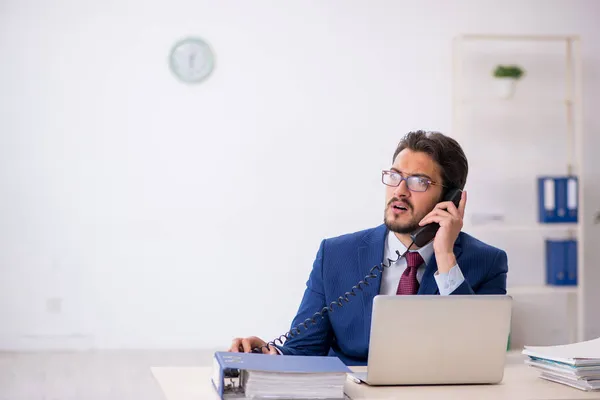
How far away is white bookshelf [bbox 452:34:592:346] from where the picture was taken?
5.83 m

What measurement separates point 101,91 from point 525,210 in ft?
10.2

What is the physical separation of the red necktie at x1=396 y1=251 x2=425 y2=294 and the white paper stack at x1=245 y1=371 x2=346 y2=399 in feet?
2.33

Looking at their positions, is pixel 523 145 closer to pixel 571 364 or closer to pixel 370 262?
pixel 370 262

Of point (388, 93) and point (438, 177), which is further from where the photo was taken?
point (388, 93)

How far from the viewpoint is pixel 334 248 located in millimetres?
2617

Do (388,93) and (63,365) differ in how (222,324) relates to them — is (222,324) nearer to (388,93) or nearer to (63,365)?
(63,365)

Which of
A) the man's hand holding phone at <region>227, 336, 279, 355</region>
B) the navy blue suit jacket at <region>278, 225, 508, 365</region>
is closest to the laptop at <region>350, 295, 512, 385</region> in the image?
the man's hand holding phone at <region>227, 336, 279, 355</region>

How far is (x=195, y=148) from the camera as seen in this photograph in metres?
5.68

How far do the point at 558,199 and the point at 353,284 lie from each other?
3.39m

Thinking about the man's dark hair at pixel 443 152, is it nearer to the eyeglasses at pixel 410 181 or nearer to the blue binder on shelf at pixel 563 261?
the eyeglasses at pixel 410 181

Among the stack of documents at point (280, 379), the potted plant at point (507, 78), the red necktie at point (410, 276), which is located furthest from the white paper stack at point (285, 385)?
the potted plant at point (507, 78)

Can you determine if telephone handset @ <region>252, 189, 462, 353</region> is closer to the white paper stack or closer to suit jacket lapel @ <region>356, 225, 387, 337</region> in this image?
suit jacket lapel @ <region>356, 225, 387, 337</region>

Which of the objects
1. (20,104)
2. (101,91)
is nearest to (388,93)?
(101,91)

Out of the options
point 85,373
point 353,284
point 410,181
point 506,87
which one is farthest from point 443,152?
point 506,87
